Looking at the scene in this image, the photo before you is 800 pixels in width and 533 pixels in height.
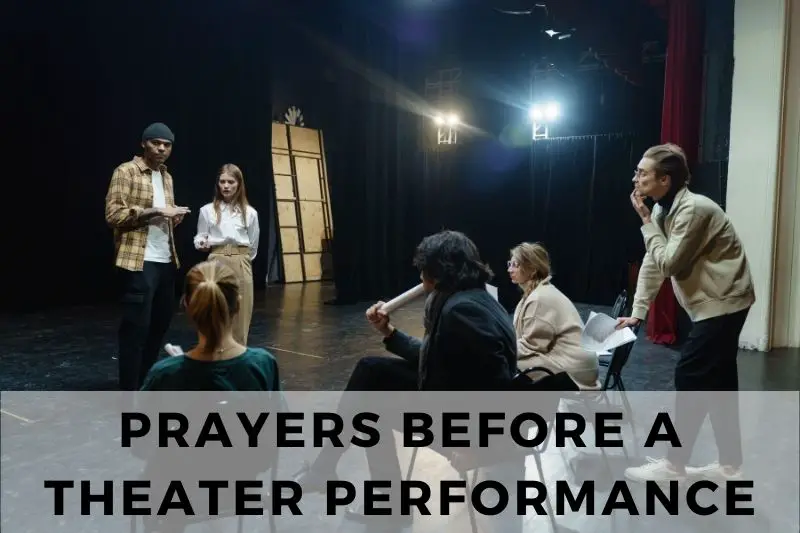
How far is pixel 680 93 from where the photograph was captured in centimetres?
560

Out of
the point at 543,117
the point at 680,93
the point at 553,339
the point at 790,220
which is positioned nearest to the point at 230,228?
the point at 553,339

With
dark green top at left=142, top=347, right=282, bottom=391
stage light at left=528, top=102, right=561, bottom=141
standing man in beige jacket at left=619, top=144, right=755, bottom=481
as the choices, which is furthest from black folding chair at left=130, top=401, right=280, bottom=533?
stage light at left=528, top=102, right=561, bottom=141

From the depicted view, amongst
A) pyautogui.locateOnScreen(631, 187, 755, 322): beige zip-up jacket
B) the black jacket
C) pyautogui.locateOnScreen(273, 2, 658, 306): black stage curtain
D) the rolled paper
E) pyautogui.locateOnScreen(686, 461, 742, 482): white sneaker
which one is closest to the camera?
the black jacket

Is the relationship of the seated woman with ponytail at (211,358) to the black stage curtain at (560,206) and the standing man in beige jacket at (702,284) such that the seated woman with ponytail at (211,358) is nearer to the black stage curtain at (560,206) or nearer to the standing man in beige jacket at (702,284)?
the standing man in beige jacket at (702,284)

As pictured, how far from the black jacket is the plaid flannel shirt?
6.18 ft

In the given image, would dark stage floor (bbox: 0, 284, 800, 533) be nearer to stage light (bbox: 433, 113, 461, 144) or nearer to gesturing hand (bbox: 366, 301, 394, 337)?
gesturing hand (bbox: 366, 301, 394, 337)

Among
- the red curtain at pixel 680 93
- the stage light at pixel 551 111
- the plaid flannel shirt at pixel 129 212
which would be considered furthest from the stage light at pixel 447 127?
the plaid flannel shirt at pixel 129 212

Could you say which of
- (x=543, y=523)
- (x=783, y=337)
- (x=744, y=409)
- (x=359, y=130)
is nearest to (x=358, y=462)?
(x=543, y=523)

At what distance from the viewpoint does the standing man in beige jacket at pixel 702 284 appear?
231 centimetres

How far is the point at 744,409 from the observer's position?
3631 mm

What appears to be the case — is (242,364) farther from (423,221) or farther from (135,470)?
(423,221)

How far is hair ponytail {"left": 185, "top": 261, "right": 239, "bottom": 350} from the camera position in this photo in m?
1.59

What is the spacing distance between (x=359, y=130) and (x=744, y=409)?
5545mm

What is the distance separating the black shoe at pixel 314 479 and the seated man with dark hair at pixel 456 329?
0.20m
